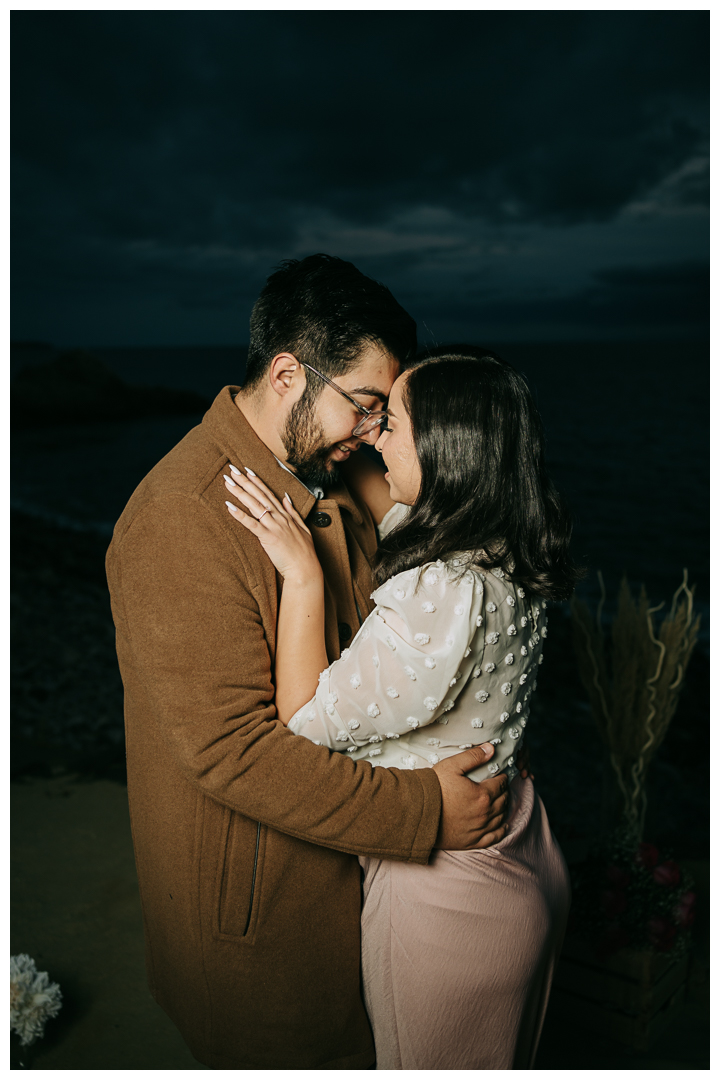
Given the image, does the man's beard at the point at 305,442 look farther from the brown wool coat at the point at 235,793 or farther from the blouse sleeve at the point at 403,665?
the blouse sleeve at the point at 403,665

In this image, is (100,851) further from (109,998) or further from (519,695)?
(519,695)

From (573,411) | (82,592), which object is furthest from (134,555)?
(573,411)

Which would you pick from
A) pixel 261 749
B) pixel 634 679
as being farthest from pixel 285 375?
pixel 634 679

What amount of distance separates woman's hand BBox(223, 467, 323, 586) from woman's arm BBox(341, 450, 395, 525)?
656mm

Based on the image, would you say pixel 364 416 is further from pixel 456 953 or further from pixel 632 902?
pixel 632 902

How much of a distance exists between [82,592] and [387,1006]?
814cm

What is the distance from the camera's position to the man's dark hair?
1934mm

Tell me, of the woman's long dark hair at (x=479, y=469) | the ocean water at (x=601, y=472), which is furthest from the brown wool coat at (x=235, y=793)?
the ocean water at (x=601, y=472)

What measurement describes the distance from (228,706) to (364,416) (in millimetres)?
832

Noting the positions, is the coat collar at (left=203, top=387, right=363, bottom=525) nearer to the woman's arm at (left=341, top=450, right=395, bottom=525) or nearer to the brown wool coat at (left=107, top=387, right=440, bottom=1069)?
the brown wool coat at (left=107, top=387, right=440, bottom=1069)

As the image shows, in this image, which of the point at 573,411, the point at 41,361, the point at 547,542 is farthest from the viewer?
the point at 573,411

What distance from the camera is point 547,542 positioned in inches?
70.7

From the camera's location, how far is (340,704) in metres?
1.67

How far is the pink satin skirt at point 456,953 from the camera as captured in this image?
5.83 ft
